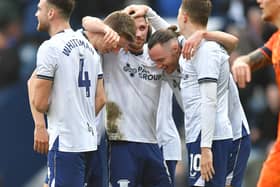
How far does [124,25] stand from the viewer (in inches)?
397

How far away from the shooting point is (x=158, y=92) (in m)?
10.4

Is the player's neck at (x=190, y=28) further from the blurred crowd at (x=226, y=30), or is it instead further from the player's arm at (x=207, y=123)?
the blurred crowd at (x=226, y=30)

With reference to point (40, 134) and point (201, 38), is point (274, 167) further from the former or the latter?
point (40, 134)

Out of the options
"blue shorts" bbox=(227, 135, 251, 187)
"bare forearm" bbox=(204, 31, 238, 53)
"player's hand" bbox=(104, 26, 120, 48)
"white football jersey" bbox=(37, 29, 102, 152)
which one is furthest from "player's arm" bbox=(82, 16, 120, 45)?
"blue shorts" bbox=(227, 135, 251, 187)

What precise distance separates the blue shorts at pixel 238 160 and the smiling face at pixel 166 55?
93cm

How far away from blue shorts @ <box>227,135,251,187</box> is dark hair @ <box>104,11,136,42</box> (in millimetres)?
1401

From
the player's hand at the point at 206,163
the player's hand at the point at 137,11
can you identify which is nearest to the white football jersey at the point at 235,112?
the player's hand at the point at 206,163

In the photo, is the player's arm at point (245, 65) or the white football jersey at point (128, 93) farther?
the white football jersey at point (128, 93)

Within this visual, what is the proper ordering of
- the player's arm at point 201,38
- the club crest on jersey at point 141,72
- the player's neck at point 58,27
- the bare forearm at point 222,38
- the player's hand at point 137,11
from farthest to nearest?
the player's hand at point 137,11 → the club crest on jersey at point 141,72 → the bare forearm at point 222,38 → the player's arm at point 201,38 → the player's neck at point 58,27

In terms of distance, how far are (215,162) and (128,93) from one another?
983mm

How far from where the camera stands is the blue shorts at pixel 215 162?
1008 cm

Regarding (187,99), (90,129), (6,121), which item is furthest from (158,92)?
(6,121)

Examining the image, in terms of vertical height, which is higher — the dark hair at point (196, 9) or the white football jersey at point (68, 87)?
the dark hair at point (196, 9)

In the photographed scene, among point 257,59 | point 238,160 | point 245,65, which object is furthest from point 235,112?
point 245,65
